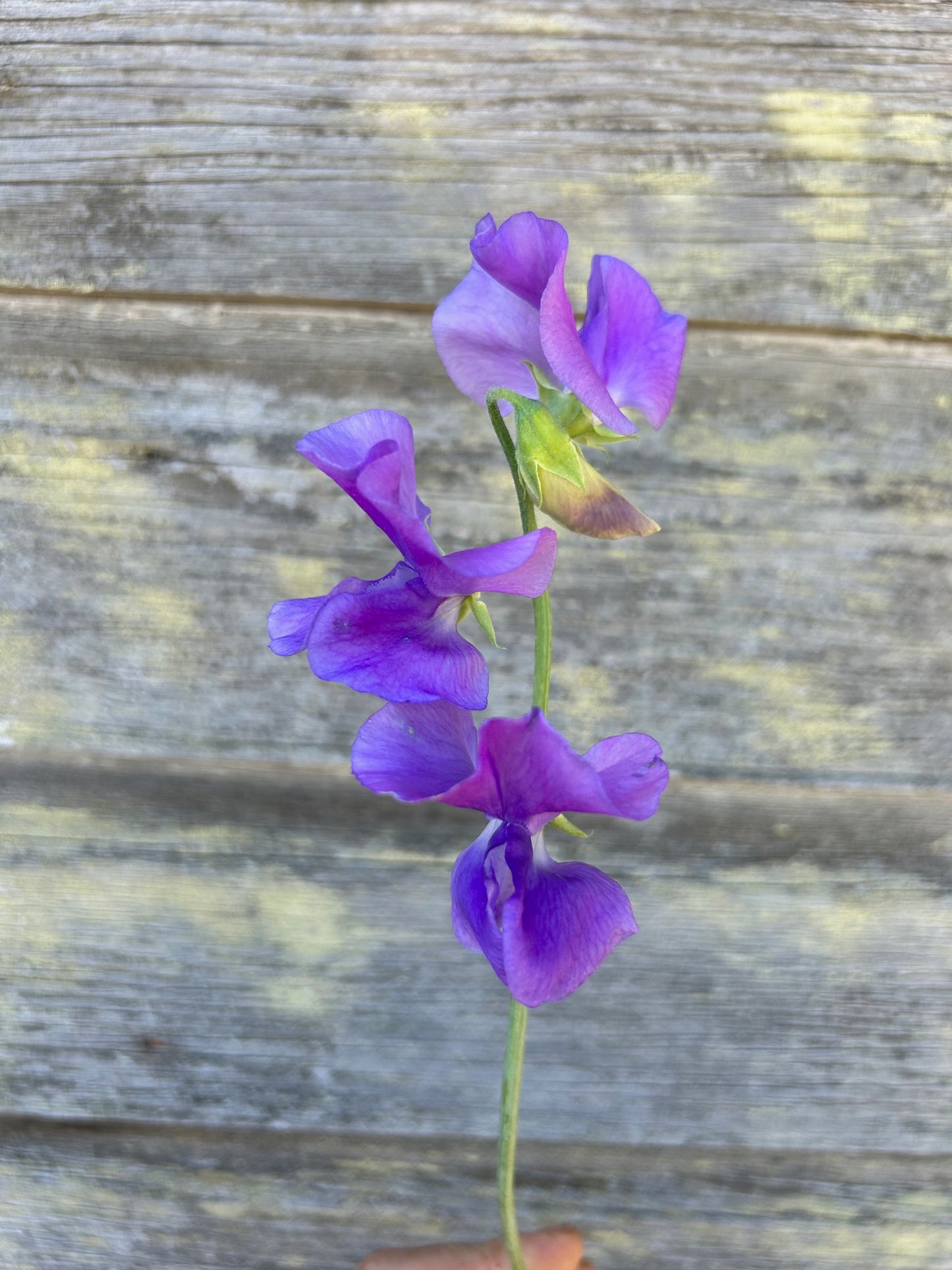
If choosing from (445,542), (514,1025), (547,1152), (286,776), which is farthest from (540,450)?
(547,1152)

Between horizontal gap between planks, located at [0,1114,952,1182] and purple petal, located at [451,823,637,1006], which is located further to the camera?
horizontal gap between planks, located at [0,1114,952,1182]

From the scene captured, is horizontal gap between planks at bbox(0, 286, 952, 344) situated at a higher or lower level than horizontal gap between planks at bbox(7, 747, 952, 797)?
higher

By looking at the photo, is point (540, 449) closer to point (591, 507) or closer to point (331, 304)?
point (591, 507)

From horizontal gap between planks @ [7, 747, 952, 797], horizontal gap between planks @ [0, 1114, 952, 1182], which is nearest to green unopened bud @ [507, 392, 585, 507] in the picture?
horizontal gap between planks @ [7, 747, 952, 797]

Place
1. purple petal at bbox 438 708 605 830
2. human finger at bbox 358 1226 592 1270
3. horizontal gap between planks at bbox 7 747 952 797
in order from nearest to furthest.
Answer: purple petal at bbox 438 708 605 830
human finger at bbox 358 1226 592 1270
horizontal gap between planks at bbox 7 747 952 797

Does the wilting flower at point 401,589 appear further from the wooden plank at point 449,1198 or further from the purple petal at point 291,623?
the wooden plank at point 449,1198

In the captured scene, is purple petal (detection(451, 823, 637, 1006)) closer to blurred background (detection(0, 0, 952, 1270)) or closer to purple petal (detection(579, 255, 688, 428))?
purple petal (detection(579, 255, 688, 428))
